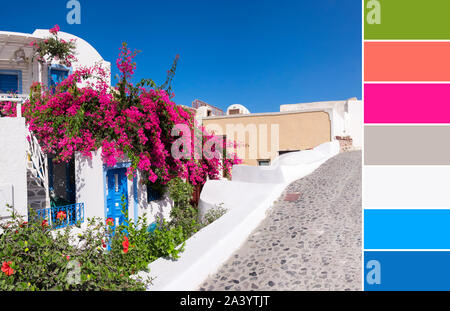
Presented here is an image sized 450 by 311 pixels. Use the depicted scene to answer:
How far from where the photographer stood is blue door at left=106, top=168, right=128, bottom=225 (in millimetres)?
7309

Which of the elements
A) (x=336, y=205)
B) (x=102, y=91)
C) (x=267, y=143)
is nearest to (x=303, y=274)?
(x=336, y=205)

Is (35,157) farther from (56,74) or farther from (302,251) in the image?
(302,251)

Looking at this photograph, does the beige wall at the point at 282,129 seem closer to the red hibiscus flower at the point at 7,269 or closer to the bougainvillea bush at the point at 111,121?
the bougainvillea bush at the point at 111,121

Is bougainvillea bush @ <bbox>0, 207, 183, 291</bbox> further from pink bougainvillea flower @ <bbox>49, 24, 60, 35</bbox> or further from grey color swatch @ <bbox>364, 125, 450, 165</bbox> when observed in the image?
pink bougainvillea flower @ <bbox>49, 24, 60, 35</bbox>

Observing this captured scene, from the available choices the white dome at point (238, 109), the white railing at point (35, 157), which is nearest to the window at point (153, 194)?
the white railing at point (35, 157)

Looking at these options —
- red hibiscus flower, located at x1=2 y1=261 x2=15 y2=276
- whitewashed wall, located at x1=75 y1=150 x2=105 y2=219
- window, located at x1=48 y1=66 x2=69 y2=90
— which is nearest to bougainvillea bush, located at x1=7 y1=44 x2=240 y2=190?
whitewashed wall, located at x1=75 y1=150 x2=105 y2=219

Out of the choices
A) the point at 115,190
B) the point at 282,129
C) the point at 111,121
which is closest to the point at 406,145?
the point at 111,121

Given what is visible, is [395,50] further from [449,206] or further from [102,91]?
[102,91]

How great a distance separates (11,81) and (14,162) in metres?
7.83

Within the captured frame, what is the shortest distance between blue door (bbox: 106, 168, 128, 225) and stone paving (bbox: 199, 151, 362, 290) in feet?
14.4

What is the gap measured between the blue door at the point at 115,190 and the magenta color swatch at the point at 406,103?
6520mm

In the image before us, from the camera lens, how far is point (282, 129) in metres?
18.1

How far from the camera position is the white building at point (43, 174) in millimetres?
4866
